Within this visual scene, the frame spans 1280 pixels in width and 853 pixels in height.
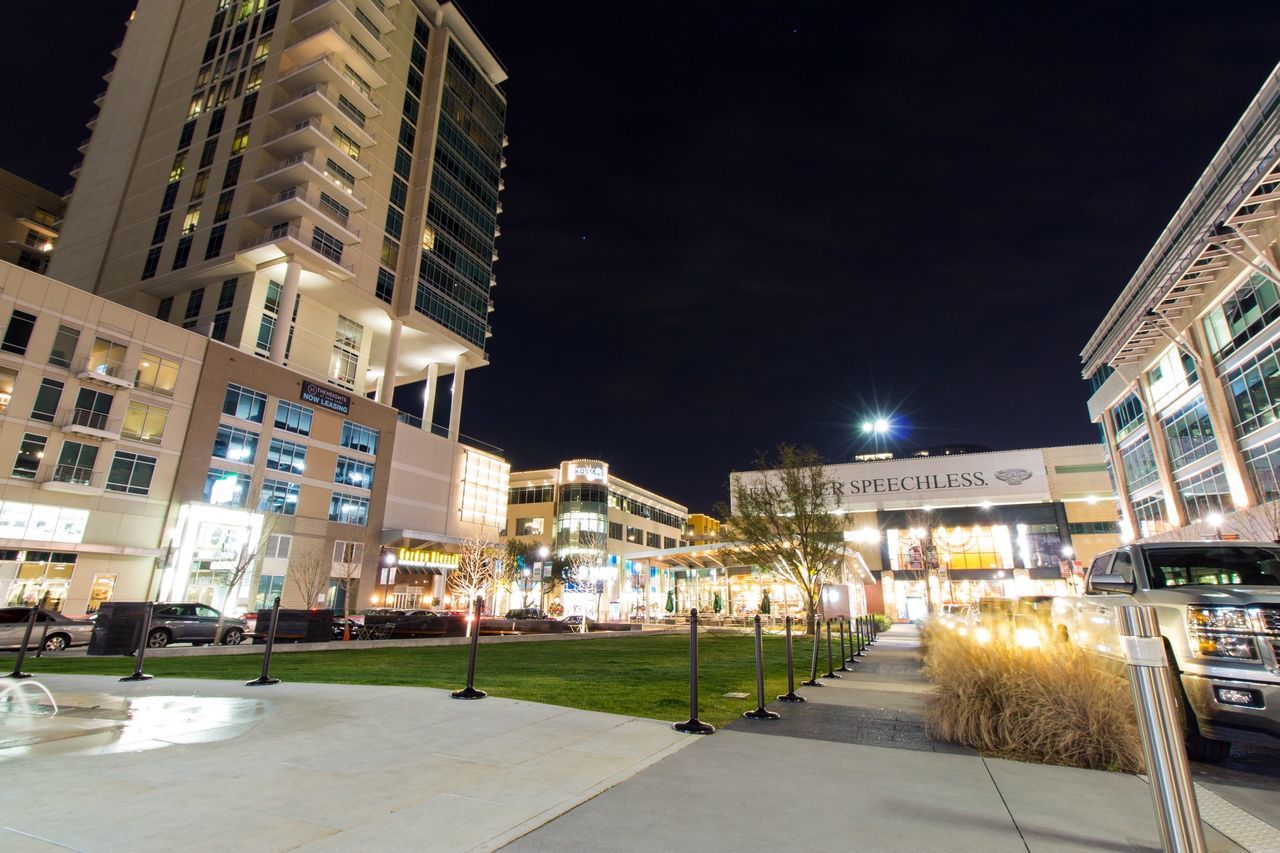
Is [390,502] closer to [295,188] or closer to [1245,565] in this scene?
[295,188]

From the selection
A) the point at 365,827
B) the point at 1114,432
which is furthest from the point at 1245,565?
the point at 1114,432

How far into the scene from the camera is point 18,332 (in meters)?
33.1

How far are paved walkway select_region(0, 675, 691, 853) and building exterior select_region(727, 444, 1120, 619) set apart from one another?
45676 mm

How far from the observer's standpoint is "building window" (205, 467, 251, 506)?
133ft

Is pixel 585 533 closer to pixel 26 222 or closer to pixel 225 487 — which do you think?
pixel 225 487

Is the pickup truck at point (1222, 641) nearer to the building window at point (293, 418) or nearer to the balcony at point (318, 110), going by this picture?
the building window at point (293, 418)

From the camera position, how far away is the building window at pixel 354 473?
49.6 metres

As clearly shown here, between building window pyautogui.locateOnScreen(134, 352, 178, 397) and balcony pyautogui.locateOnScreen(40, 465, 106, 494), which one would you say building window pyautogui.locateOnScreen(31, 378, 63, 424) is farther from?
building window pyautogui.locateOnScreen(134, 352, 178, 397)

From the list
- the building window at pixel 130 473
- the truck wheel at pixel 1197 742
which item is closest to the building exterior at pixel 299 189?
the building window at pixel 130 473

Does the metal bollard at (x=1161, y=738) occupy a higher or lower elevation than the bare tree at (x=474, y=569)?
lower

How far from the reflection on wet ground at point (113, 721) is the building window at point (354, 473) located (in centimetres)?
4463

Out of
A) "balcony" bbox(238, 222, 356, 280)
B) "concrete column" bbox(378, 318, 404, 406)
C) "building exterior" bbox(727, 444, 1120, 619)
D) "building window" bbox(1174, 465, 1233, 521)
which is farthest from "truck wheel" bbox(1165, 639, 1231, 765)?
"concrete column" bbox(378, 318, 404, 406)

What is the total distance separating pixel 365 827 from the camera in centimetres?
326

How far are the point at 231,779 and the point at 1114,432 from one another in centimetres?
5990
